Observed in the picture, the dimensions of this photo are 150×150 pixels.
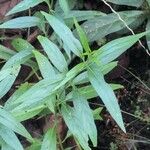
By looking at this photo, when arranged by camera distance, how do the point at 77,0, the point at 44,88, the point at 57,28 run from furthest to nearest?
the point at 77,0 < the point at 57,28 < the point at 44,88

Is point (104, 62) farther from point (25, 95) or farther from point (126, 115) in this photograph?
point (126, 115)

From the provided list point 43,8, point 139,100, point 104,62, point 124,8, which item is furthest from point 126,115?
point 104,62

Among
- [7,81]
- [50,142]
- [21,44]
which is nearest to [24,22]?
[21,44]

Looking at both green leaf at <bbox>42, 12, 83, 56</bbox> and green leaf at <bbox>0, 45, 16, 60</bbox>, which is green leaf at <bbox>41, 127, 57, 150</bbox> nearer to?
green leaf at <bbox>42, 12, 83, 56</bbox>

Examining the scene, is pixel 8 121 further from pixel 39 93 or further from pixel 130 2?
pixel 130 2

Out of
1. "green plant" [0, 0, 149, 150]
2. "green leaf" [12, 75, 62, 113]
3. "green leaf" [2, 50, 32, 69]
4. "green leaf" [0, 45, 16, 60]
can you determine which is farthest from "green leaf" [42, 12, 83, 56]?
"green leaf" [0, 45, 16, 60]
